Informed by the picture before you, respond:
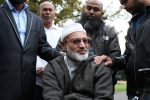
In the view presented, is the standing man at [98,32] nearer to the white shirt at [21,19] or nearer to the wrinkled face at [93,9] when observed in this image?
the wrinkled face at [93,9]

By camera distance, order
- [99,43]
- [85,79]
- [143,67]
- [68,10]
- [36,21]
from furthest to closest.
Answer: [68,10] < [99,43] < [36,21] < [85,79] < [143,67]

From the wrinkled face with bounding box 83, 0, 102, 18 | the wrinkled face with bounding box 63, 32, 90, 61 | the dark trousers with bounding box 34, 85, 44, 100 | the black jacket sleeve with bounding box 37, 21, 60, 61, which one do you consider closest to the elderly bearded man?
the wrinkled face with bounding box 63, 32, 90, 61

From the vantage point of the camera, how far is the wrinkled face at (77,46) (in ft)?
18.7

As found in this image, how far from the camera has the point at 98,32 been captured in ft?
23.0

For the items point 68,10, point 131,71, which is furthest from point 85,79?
point 68,10

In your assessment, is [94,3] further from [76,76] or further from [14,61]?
[14,61]

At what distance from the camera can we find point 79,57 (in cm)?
568

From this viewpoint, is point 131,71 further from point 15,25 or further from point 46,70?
point 15,25

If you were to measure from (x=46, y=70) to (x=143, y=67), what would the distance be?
1240 millimetres

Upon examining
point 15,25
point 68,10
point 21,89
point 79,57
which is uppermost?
Result: point 15,25

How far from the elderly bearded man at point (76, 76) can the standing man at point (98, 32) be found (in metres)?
1.04

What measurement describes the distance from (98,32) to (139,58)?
190 cm

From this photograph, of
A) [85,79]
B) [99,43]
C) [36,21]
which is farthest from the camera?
[99,43]

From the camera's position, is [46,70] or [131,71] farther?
[46,70]
